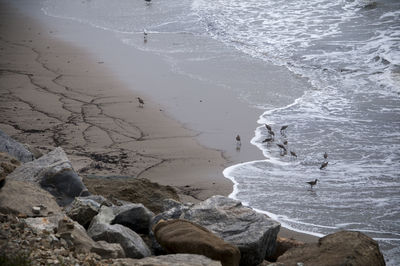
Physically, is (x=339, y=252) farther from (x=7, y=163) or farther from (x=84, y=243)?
(x=7, y=163)

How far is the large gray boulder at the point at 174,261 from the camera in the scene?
487 cm

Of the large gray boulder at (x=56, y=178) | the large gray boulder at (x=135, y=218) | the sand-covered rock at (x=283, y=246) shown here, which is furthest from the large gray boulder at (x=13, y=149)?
the sand-covered rock at (x=283, y=246)

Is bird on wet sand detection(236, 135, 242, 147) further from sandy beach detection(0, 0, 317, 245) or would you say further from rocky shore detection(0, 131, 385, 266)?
rocky shore detection(0, 131, 385, 266)

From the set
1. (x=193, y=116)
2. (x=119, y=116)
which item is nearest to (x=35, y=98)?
(x=119, y=116)

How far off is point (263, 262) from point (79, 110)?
726 cm

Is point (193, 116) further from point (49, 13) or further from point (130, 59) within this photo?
point (49, 13)

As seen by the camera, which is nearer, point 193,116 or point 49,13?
Result: point 193,116

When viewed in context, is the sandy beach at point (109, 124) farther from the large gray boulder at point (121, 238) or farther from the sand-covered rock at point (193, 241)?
the large gray boulder at point (121, 238)

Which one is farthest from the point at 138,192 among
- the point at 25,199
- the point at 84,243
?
the point at 84,243

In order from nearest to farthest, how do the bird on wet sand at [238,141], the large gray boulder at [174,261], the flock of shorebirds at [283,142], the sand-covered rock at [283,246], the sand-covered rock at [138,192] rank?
the large gray boulder at [174,261], the sand-covered rock at [283,246], the sand-covered rock at [138,192], the flock of shorebirds at [283,142], the bird on wet sand at [238,141]

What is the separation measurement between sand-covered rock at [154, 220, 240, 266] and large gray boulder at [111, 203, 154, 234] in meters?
0.34

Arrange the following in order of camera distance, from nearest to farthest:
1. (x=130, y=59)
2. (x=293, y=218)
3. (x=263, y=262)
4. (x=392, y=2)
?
(x=263, y=262) < (x=293, y=218) < (x=130, y=59) < (x=392, y=2)

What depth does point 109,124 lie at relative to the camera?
37.8 ft

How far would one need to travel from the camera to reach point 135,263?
4.87 m
